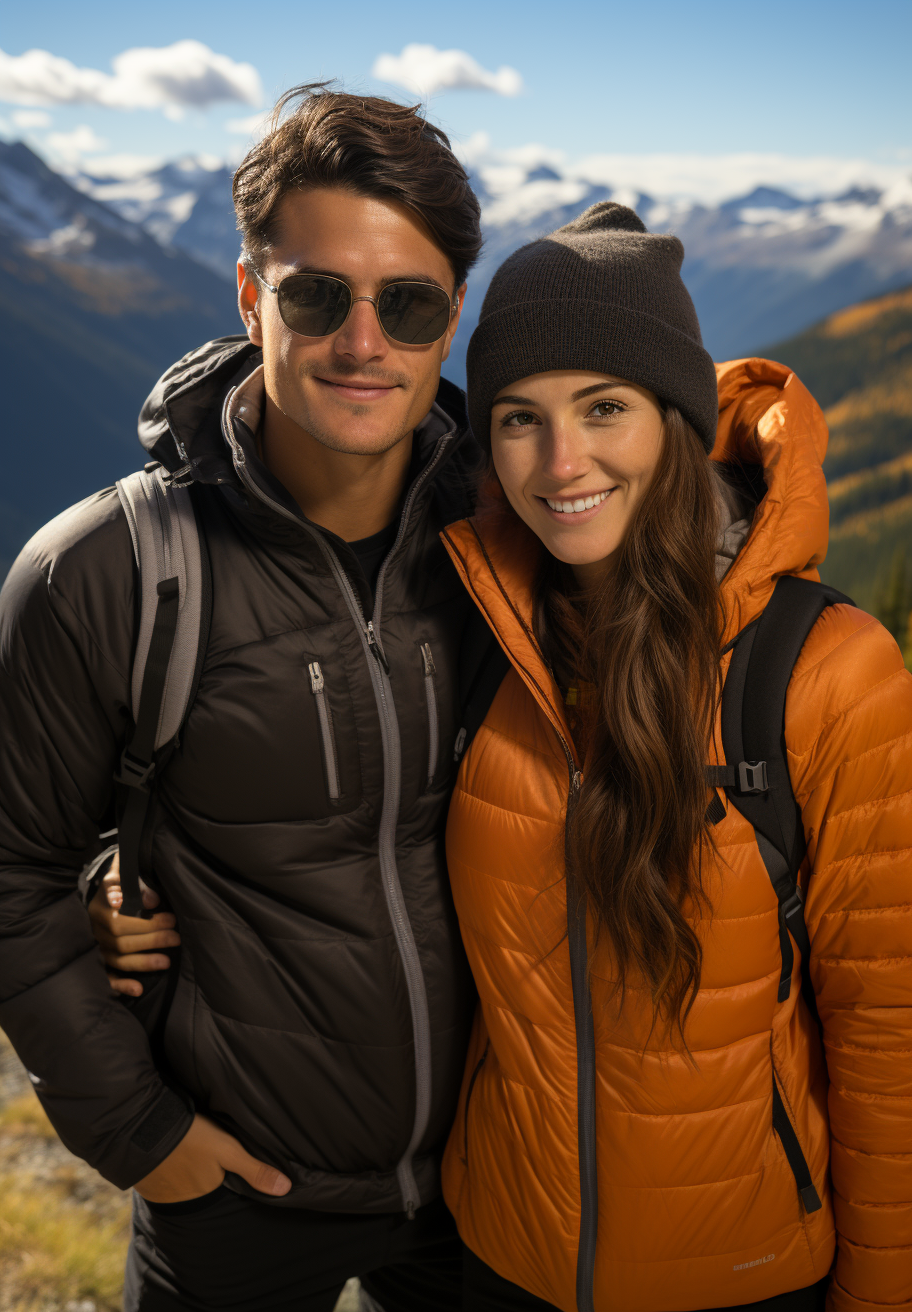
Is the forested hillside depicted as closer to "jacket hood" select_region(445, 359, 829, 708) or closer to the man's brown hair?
"jacket hood" select_region(445, 359, 829, 708)

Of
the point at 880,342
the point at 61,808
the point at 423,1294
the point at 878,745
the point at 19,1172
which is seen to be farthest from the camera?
the point at 880,342

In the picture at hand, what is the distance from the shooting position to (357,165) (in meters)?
2.00

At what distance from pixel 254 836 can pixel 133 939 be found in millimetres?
428

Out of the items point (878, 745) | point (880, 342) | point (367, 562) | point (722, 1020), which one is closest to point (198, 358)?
point (367, 562)

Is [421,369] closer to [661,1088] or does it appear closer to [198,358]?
[198,358]

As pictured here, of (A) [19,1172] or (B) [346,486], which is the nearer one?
(B) [346,486]

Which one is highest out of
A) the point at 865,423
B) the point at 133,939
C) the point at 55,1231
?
the point at 865,423

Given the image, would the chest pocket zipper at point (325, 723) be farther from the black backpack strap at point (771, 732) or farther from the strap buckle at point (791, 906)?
the strap buckle at point (791, 906)

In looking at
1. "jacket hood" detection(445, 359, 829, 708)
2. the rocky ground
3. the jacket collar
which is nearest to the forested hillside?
the rocky ground

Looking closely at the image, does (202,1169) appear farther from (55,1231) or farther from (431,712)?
(55,1231)

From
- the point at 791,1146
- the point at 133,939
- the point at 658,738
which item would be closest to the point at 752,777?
the point at 658,738

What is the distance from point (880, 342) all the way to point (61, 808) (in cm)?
8112

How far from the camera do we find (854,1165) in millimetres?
1942

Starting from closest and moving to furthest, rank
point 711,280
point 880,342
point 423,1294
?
1. point 423,1294
2. point 880,342
3. point 711,280
